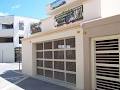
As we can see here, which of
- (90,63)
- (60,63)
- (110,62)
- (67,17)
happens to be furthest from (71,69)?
(67,17)

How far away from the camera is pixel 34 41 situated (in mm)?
18859

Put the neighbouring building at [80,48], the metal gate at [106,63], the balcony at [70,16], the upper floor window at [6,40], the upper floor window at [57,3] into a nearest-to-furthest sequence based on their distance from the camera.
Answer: the metal gate at [106,63] → the neighbouring building at [80,48] → the balcony at [70,16] → the upper floor window at [57,3] → the upper floor window at [6,40]

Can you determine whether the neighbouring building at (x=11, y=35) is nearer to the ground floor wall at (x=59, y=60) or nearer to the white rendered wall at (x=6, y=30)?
the white rendered wall at (x=6, y=30)

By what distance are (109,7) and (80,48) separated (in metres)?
2.71

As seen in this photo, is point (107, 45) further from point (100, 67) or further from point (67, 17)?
point (67, 17)

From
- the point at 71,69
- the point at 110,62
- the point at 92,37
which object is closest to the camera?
the point at 110,62

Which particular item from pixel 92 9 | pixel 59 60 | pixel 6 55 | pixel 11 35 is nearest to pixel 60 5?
pixel 59 60

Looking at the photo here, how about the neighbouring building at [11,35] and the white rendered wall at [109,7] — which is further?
the neighbouring building at [11,35]

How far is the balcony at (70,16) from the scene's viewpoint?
1580 cm

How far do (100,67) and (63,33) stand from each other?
3923 millimetres

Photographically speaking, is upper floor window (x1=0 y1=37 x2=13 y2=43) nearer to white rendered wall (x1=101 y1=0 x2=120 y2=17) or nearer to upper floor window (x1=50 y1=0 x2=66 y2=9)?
upper floor window (x1=50 y1=0 x2=66 y2=9)

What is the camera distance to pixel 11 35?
1879 inches

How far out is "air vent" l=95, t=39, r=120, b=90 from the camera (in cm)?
980

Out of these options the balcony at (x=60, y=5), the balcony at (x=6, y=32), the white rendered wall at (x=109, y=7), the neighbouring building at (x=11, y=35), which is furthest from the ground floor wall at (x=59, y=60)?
the balcony at (x=6, y=32)
